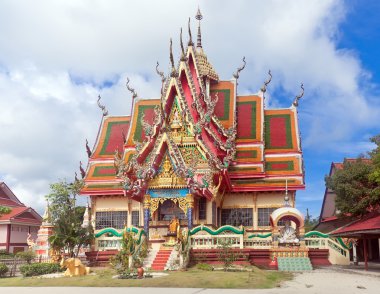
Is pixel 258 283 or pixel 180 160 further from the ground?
pixel 180 160

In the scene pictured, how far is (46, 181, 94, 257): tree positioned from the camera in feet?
63.2

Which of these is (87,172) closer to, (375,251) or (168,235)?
(168,235)

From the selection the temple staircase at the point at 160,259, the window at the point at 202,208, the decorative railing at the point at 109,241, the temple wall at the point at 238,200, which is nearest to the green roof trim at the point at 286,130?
the temple wall at the point at 238,200

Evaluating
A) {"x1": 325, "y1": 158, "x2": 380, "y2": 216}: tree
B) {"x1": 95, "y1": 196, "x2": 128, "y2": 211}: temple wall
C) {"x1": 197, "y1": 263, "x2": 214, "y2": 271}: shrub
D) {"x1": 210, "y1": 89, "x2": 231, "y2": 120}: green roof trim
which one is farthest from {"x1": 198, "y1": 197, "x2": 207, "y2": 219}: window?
{"x1": 325, "y1": 158, "x2": 380, "y2": 216}: tree

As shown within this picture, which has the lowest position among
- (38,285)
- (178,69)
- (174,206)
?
(38,285)

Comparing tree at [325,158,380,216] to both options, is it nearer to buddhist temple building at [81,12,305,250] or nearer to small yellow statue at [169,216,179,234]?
buddhist temple building at [81,12,305,250]

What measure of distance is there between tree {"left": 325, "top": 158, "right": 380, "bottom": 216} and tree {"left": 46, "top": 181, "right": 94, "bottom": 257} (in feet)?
42.0

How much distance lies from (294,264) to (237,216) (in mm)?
5783

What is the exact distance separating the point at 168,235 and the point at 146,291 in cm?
833

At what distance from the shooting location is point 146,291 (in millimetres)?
12047

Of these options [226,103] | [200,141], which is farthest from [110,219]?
[226,103]

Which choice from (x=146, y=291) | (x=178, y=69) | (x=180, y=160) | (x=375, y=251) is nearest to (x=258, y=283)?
(x=146, y=291)

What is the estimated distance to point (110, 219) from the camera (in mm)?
24938

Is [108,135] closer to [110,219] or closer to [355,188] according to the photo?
Result: [110,219]
